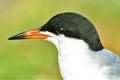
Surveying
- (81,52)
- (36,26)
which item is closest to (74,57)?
(81,52)

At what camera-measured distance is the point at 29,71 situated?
873 cm

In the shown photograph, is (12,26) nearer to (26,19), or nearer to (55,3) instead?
(26,19)

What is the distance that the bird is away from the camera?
6.06 meters

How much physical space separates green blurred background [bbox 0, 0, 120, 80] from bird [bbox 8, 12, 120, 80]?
92.6 inches

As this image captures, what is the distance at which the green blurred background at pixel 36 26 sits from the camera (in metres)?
8.77

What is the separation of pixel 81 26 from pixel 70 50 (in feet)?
0.74

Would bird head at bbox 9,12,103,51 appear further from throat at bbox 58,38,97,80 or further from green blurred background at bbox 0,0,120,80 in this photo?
green blurred background at bbox 0,0,120,80

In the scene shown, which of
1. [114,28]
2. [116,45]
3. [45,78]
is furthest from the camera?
[114,28]

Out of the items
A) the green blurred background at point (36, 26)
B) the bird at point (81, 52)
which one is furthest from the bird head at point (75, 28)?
the green blurred background at point (36, 26)

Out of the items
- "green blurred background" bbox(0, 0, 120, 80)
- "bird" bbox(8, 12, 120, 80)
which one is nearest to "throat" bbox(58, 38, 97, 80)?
"bird" bbox(8, 12, 120, 80)

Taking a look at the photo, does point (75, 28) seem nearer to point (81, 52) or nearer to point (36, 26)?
point (81, 52)

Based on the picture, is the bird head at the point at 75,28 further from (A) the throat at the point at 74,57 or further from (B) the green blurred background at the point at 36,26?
(B) the green blurred background at the point at 36,26

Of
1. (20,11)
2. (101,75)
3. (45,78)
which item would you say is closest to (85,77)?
(101,75)

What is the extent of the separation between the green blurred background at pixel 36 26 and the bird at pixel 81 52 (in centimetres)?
235
